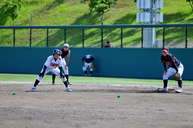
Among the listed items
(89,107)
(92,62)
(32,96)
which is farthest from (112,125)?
(92,62)

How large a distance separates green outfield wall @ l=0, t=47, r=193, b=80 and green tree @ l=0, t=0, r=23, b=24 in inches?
860

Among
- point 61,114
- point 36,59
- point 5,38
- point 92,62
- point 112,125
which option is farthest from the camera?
point 5,38

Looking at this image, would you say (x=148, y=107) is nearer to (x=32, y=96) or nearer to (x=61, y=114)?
(x=61, y=114)

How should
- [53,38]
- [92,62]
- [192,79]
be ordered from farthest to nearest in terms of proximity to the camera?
1. [53,38]
2. [92,62]
3. [192,79]

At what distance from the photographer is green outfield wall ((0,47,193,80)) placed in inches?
892

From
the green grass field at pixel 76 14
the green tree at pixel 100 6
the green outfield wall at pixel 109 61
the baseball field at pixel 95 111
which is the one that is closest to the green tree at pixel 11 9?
the green grass field at pixel 76 14

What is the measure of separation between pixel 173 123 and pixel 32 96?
6042mm

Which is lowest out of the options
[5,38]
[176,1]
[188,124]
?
[188,124]

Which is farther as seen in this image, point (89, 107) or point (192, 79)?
point (192, 79)

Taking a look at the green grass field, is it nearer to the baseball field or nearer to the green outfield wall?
the green outfield wall

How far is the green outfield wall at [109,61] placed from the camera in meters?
22.6

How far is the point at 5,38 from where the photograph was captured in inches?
1208

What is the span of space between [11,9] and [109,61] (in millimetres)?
27610

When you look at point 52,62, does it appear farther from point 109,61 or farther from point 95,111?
point 109,61
